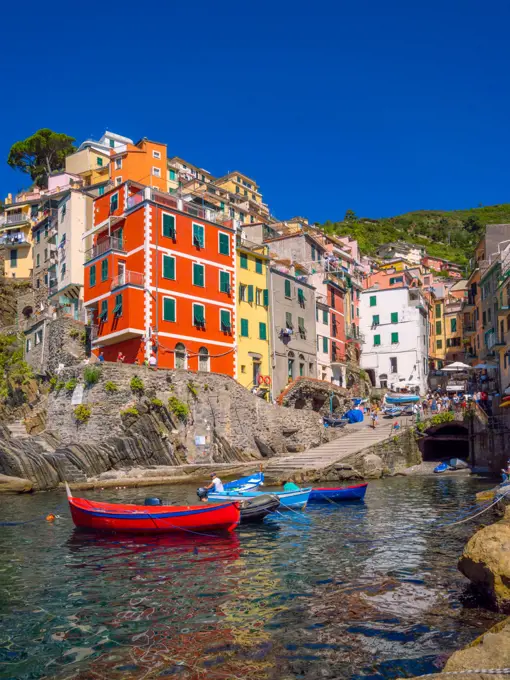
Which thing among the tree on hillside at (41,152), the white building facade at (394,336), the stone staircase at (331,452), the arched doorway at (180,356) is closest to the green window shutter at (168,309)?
the arched doorway at (180,356)

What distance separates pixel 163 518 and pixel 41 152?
3305 inches

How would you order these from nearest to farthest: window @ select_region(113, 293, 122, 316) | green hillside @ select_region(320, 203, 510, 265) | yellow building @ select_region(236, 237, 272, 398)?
window @ select_region(113, 293, 122, 316) → yellow building @ select_region(236, 237, 272, 398) → green hillside @ select_region(320, 203, 510, 265)

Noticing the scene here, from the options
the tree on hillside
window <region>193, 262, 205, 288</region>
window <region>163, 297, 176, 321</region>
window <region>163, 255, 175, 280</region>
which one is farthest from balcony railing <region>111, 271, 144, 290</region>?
the tree on hillside

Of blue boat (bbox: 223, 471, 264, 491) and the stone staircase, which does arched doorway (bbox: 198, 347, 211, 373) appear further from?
blue boat (bbox: 223, 471, 264, 491)

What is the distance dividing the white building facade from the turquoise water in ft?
171

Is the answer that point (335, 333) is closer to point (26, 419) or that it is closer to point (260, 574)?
point (26, 419)

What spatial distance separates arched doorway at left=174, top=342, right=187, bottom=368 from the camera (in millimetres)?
45875

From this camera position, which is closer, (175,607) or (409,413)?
(175,607)

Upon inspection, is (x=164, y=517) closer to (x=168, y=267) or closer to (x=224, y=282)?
(x=168, y=267)

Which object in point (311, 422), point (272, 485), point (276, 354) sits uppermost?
point (276, 354)

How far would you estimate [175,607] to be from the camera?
13.0 meters

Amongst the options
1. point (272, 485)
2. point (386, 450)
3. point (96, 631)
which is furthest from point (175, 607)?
point (386, 450)

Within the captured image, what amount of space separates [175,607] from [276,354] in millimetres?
42559

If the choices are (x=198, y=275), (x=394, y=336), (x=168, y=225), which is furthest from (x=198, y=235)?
(x=394, y=336)
